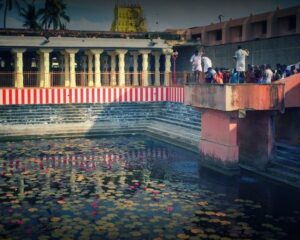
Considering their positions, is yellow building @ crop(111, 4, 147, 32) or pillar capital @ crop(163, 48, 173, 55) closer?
pillar capital @ crop(163, 48, 173, 55)

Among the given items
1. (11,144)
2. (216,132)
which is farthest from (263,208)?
(11,144)

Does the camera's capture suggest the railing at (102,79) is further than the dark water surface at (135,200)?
Yes

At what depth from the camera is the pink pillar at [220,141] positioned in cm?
1544

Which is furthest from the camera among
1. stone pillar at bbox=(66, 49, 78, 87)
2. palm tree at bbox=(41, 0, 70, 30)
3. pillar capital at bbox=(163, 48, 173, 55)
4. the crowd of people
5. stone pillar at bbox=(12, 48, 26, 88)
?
palm tree at bbox=(41, 0, 70, 30)

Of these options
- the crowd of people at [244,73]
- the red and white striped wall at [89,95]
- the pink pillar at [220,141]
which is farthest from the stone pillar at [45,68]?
the pink pillar at [220,141]

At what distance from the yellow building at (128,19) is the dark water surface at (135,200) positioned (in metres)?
65.8

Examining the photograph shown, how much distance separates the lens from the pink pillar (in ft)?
50.6

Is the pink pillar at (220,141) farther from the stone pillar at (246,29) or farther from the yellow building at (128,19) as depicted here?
the yellow building at (128,19)

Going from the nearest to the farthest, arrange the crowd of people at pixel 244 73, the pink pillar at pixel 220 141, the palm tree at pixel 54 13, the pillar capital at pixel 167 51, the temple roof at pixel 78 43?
the pink pillar at pixel 220 141 < the crowd of people at pixel 244 73 < the temple roof at pixel 78 43 < the pillar capital at pixel 167 51 < the palm tree at pixel 54 13

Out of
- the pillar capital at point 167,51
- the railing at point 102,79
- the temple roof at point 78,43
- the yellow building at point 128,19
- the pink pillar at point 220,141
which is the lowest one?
the pink pillar at point 220,141

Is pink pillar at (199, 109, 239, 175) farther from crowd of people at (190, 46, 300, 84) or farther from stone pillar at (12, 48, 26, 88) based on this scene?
stone pillar at (12, 48, 26, 88)

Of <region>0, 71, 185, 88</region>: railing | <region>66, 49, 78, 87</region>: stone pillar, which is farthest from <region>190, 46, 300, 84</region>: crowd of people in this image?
<region>66, 49, 78, 87</region>: stone pillar

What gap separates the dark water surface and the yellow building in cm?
6584

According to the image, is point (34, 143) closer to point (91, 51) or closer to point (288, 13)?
point (91, 51)
